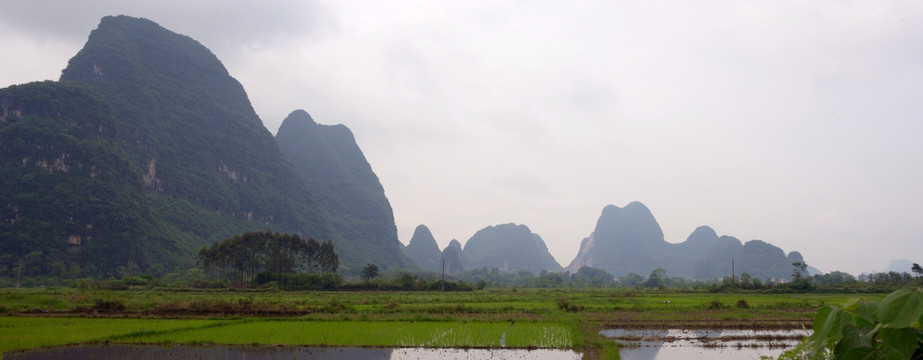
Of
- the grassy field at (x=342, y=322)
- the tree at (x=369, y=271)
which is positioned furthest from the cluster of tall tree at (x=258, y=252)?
the grassy field at (x=342, y=322)

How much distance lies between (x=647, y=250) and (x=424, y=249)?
77.2 meters

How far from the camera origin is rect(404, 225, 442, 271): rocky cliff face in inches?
6722

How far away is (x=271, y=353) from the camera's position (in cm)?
1250

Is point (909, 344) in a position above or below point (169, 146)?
below

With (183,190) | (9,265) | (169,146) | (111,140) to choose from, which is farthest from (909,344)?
(169,146)

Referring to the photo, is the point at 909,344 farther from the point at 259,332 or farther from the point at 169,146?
the point at 169,146

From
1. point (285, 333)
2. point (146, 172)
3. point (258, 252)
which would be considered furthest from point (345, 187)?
point (285, 333)

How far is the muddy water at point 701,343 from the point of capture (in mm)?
12555

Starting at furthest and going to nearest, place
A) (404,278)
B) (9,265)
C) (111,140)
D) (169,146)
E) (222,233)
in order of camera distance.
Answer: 1. (169,146)
2. (222,233)
3. (111,140)
4. (9,265)
5. (404,278)

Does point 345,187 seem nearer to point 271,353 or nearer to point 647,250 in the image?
point 647,250

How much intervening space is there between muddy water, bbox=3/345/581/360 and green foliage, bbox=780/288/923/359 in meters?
11.3

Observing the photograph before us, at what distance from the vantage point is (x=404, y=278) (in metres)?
48.6

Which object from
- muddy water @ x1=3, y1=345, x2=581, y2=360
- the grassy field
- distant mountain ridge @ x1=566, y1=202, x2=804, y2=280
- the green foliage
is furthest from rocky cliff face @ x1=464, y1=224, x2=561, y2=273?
the green foliage

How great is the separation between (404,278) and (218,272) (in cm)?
2163
